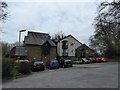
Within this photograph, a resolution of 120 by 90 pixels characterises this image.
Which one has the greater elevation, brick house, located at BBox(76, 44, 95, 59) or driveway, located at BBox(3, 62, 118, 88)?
brick house, located at BBox(76, 44, 95, 59)

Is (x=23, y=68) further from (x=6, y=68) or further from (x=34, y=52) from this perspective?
(x=34, y=52)

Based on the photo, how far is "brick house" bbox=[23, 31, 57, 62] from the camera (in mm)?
57000

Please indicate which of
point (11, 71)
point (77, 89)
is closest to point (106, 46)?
point (11, 71)

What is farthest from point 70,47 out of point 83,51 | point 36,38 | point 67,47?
point 36,38

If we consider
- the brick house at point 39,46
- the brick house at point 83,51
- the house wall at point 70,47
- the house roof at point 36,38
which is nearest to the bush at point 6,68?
the brick house at point 39,46

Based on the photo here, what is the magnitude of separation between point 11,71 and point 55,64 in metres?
17.4

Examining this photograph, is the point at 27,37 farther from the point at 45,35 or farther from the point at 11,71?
the point at 11,71

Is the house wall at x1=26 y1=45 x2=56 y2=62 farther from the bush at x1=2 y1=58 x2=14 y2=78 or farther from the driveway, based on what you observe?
the driveway

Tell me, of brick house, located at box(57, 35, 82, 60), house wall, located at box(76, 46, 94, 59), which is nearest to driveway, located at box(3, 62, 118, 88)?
brick house, located at box(57, 35, 82, 60)

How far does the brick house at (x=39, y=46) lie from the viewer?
57000 millimetres

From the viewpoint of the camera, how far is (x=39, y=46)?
192 feet

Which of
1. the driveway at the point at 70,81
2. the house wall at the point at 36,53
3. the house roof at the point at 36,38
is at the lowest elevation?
the driveway at the point at 70,81

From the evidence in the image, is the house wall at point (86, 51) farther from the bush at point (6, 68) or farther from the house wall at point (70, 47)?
the bush at point (6, 68)

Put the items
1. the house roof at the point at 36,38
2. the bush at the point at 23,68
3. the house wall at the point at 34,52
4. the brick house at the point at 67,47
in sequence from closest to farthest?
the bush at the point at 23,68
the house wall at the point at 34,52
the house roof at the point at 36,38
the brick house at the point at 67,47
